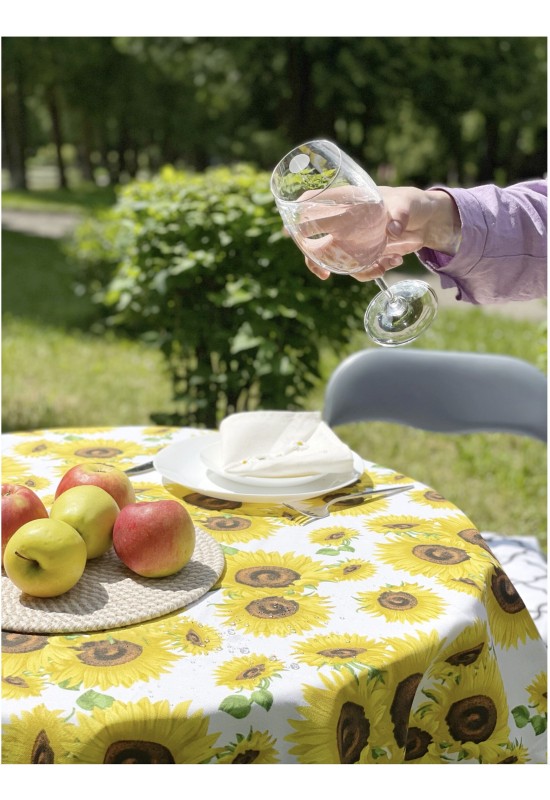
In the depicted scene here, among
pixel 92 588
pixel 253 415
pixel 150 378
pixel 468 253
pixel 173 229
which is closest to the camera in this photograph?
pixel 92 588

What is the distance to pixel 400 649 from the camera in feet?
4.31

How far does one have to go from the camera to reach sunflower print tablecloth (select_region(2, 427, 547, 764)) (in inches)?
45.5

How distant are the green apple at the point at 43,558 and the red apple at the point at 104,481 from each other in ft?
0.88

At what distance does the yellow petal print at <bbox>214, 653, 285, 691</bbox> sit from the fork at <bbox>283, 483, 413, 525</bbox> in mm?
543

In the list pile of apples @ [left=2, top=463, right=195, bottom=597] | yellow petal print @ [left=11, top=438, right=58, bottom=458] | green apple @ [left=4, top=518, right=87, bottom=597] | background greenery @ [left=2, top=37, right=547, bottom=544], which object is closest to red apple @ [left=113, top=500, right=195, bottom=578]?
pile of apples @ [left=2, top=463, right=195, bottom=597]

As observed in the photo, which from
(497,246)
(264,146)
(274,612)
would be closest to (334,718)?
(274,612)

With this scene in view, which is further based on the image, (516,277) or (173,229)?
(173,229)

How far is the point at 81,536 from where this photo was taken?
4.84ft

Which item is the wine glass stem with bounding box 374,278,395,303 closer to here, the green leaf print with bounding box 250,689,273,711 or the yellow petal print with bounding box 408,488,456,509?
the yellow petal print with bounding box 408,488,456,509

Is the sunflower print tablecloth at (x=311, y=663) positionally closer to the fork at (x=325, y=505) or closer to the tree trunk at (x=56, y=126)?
the fork at (x=325, y=505)

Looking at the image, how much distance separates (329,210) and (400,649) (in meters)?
0.72

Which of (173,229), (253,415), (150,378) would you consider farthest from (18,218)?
(253,415)

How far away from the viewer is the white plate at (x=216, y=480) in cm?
188

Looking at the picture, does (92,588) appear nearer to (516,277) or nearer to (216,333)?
(516,277)
